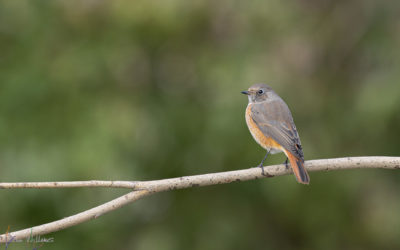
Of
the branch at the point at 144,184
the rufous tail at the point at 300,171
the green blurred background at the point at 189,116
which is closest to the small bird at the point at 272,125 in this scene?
the rufous tail at the point at 300,171

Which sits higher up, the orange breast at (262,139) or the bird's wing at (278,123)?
the bird's wing at (278,123)

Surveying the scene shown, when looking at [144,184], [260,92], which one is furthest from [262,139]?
[144,184]

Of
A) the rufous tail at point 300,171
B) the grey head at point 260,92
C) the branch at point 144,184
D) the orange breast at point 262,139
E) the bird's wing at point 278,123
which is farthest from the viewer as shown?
the grey head at point 260,92

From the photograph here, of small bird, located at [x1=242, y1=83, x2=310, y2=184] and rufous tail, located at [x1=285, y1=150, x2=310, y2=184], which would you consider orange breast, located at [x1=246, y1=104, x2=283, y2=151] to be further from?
rufous tail, located at [x1=285, y1=150, x2=310, y2=184]

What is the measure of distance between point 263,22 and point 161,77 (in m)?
1.31

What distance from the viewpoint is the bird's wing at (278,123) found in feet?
15.4

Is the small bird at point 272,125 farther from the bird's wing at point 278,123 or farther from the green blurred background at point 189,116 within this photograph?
the green blurred background at point 189,116

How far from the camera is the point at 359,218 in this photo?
6.19 metres

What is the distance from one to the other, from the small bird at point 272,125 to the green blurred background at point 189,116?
34 centimetres

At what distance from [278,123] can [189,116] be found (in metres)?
1.27

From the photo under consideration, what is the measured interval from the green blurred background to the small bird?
34 cm

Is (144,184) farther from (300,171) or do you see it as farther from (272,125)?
(272,125)

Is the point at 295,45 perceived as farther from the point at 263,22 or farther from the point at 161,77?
the point at 161,77

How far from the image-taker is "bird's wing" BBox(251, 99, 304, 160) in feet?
15.4
